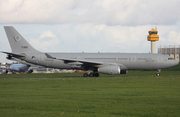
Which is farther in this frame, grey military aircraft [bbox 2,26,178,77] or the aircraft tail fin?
the aircraft tail fin

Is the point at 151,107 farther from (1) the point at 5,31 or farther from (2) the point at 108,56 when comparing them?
(1) the point at 5,31

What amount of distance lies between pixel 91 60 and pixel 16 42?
11.9m

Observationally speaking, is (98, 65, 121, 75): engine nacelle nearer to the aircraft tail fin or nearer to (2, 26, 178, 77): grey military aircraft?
(2, 26, 178, 77): grey military aircraft

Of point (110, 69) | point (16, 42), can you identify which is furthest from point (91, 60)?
point (16, 42)

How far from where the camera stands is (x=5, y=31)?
1665 inches

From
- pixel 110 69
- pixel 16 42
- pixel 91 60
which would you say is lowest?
pixel 110 69

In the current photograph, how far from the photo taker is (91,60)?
40656 mm

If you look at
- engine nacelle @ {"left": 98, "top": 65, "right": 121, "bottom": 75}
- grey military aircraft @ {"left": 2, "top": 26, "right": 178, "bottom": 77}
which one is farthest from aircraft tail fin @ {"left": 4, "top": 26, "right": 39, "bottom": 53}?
engine nacelle @ {"left": 98, "top": 65, "right": 121, "bottom": 75}

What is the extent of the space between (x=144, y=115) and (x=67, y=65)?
103ft

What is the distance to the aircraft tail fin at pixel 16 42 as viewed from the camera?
4222cm

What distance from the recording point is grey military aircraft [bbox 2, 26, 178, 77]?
38.2 metres

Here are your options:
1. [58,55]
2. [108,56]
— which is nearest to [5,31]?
[58,55]

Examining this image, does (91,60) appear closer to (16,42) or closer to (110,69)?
(110,69)

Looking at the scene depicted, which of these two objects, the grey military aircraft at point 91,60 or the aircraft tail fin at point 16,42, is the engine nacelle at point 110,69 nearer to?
the grey military aircraft at point 91,60
